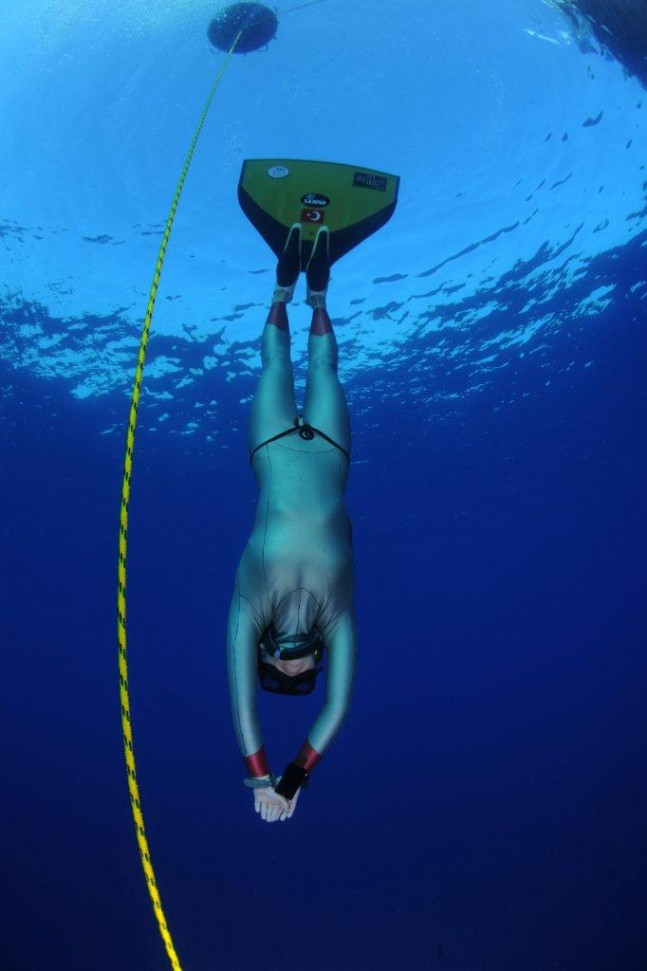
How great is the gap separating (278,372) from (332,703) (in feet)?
8.48

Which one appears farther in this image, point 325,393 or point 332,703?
point 325,393

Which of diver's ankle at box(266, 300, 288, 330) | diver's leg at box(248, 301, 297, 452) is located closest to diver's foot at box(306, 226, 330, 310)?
diver's ankle at box(266, 300, 288, 330)

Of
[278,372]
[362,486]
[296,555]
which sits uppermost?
[362,486]

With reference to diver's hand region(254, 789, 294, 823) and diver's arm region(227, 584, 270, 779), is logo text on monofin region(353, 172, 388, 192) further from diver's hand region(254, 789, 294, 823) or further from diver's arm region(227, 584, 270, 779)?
diver's hand region(254, 789, 294, 823)

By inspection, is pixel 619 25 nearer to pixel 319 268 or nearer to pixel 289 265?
pixel 319 268

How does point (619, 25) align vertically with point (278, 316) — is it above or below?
above

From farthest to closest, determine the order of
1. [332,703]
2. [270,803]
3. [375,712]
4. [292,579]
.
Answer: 1. [375,712]
2. [292,579]
3. [332,703]
4. [270,803]

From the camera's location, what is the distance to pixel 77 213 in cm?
1148

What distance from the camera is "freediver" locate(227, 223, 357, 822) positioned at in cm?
375

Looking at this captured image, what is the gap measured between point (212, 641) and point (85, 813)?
10.8 meters

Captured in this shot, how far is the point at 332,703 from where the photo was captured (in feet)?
12.7

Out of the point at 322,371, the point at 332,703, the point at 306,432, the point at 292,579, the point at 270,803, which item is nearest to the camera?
the point at 270,803

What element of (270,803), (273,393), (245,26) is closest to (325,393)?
(273,393)

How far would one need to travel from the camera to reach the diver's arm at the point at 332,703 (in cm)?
369
